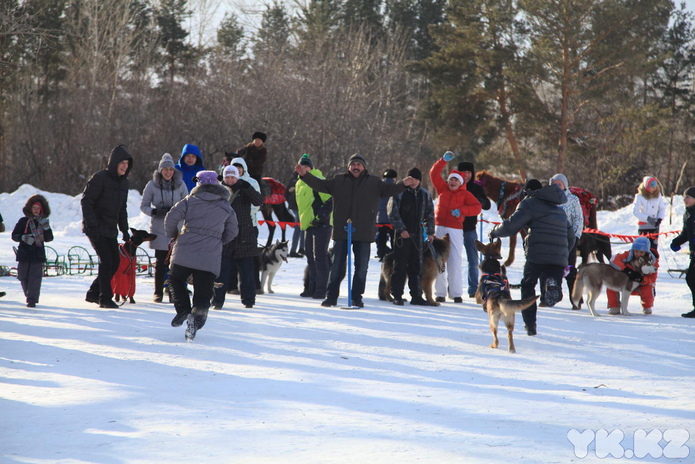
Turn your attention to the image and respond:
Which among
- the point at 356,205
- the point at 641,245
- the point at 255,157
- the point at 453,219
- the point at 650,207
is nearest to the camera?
the point at 641,245

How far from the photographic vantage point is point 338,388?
5898 millimetres

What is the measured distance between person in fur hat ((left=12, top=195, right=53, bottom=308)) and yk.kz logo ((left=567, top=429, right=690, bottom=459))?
6644 mm

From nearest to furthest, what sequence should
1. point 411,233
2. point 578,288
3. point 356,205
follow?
point 356,205 → point 578,288 → point 411,233

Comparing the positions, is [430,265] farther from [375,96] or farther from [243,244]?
[375,96]

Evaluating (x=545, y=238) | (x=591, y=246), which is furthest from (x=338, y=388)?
(x=591, y=246)

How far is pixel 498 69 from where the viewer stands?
3216cm

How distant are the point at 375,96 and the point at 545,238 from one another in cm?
3141

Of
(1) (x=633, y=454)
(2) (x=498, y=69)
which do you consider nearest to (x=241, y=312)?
(1) (x=633, y=454)

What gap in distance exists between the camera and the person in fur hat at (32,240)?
9.30 m

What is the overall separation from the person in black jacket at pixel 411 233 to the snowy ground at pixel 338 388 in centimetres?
59

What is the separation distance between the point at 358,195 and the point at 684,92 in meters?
Answer: 31.9

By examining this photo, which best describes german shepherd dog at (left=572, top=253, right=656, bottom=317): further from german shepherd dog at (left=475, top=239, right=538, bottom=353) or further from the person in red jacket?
german shepherd dog at (left=475, top=239, right=538, bottom=353)

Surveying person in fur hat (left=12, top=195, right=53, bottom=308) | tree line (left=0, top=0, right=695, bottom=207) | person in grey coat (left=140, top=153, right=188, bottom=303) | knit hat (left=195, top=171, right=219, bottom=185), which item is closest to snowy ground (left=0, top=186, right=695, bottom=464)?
person in fur hat (left=12, top=195, right=53, bottom=308)

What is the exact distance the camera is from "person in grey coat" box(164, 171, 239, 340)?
7438 millimetres
